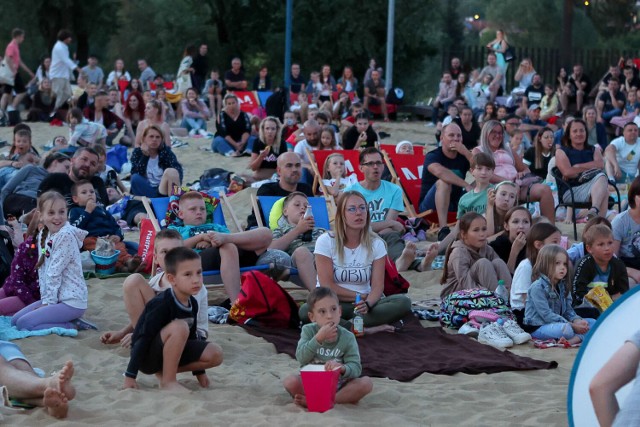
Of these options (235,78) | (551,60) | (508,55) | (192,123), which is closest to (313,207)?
(192,123)

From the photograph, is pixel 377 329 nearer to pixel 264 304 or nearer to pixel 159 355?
pixel 264 304

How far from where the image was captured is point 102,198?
34.8 feet

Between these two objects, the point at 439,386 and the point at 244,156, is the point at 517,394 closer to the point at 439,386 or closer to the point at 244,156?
the point at 439,386

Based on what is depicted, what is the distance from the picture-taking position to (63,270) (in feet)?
24.4

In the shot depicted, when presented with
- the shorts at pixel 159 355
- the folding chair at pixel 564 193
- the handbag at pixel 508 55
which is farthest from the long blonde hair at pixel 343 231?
the handbag at pixel 508 55

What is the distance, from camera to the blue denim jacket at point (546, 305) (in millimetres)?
7723

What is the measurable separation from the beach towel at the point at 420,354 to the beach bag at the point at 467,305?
187 millimetres

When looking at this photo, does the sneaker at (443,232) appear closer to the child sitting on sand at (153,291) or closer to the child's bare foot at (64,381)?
the child sitting on sand at (153,291)

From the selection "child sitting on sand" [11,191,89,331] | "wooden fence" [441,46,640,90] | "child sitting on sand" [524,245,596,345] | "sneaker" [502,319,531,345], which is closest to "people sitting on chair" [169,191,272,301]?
"child sitting on sand" [11,191,89,331]

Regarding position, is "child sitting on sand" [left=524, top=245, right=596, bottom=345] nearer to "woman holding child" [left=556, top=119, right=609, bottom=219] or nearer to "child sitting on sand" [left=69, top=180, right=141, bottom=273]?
"child sitting on sand" [left=69, top=180, right=141, bottom=273]

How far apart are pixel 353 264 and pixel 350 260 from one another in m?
0.03

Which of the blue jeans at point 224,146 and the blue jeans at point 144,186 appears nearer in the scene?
the blue jeans at point 144,186

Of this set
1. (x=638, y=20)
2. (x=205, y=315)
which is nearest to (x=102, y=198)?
(x=205, y=315)

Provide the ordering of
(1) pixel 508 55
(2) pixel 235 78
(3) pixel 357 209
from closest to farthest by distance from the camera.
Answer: (3) pixel 357 209, (1) pixel 508 55, (2) pixel 235 78
